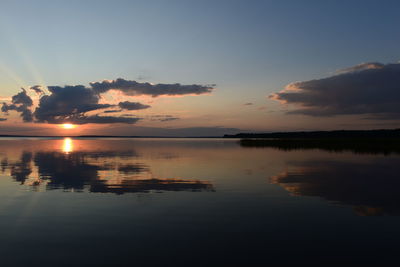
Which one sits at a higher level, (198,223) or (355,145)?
A: (355,145)

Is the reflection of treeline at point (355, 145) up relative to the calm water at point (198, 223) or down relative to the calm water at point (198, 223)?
up

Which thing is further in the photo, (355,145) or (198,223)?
(355,145)

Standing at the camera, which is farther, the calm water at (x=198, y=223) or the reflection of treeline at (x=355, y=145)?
the reflection of treeline at (x=355, y=145)

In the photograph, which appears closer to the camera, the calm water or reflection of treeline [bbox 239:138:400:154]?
the calm water

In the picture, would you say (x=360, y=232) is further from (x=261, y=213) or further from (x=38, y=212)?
(x=38, y=212)

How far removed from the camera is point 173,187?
26.1 meters

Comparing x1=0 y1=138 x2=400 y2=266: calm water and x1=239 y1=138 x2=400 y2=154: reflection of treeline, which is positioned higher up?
x1=239 y1=138 x2=400 y2=154: reflection of treeline

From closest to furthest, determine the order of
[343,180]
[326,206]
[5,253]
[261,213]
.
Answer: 1. [5,253]
2. [261,213]
3. [326,206]
4. [343,180]

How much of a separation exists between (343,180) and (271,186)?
27.8 ft

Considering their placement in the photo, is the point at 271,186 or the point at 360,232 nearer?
the point at 360,232

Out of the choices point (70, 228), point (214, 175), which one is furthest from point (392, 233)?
point (214, 175)

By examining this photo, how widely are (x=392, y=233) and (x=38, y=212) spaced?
17664 millimetres

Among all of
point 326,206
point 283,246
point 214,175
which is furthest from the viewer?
point 214,175

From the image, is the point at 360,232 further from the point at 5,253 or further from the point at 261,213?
the point at 5,253
